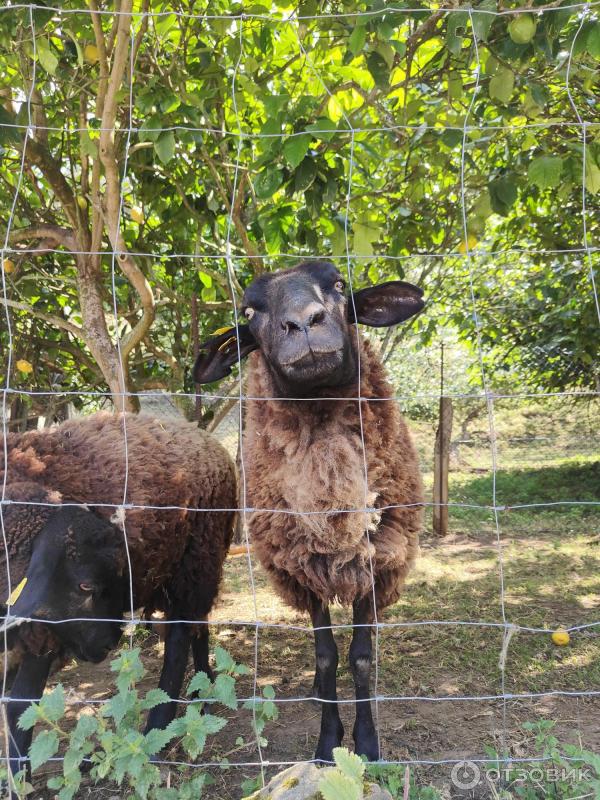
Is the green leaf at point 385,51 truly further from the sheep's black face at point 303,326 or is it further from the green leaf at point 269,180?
the sheep's black face at point 303,326

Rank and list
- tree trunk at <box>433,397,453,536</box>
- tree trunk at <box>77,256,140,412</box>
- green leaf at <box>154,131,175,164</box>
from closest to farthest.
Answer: green leaf at <box>154,131,175,164</box> → tree trunk at <box>77,256,140,412</box> → tree trunk at <box>433,397,453,536</box>

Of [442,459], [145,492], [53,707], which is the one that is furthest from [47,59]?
[442,459]

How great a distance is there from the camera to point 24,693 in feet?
9.01

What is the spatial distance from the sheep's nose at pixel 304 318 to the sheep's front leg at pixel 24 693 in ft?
5.48

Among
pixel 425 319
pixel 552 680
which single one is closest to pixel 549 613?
pixel 552 680

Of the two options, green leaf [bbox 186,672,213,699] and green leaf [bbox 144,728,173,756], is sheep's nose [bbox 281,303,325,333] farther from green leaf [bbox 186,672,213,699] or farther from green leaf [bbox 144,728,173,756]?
green leaf [bbox 144,728,173,756]

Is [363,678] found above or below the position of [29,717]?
below

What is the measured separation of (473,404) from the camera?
1745cm

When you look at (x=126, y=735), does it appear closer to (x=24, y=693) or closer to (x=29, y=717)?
(x=29, y=717)

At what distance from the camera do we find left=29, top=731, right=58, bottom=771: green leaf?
6.76ft

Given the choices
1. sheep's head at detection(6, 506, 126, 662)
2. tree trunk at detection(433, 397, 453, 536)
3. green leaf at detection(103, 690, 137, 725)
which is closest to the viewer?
green leaf at detection(103, 690, 137, 725)

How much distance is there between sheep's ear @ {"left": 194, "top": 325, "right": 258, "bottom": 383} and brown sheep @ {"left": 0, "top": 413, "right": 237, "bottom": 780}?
0.52m

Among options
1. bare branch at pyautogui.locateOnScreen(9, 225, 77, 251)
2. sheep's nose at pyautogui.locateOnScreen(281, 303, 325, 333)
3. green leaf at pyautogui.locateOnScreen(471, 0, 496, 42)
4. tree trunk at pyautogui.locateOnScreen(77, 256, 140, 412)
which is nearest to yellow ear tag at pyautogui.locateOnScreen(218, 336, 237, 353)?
sheep's nose at pyautogui.locateOnScreen(281, 303, 325, 333)

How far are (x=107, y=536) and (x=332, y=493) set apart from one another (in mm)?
970
